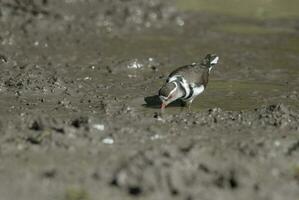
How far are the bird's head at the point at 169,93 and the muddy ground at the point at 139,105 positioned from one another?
0.19m

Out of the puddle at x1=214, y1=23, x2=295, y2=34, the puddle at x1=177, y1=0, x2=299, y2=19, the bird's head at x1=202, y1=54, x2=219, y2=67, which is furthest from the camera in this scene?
the puddle at x1=177, y1=0, x2=299, y2=19

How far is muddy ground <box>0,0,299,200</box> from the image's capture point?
829cm

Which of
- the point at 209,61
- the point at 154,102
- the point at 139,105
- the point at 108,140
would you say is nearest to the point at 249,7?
the point at 209,61

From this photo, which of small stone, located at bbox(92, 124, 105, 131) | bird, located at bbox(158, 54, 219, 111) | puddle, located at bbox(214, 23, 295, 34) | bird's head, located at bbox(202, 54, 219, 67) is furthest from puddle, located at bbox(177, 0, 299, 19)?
small stone, located at bbox(92, 124, 105, 131)

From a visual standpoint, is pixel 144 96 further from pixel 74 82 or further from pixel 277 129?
pixel 277 129

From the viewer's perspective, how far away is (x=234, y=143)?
9.84 m

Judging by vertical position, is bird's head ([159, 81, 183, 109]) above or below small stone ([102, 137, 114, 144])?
above

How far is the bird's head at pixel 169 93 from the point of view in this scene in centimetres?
1220

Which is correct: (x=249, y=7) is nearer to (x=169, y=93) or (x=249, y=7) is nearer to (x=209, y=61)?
(x=209, y=61)

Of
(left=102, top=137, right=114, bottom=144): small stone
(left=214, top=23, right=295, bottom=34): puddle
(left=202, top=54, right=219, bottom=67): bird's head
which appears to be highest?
(left=214, top=23, right=295, bottom=34): puddle

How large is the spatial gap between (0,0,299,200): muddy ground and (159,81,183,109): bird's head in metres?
0.19

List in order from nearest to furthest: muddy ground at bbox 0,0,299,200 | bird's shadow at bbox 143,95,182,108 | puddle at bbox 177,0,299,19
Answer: muddy ground at bbox 0,0,299,200 < bird's shadow at bbox 143,95,182,108 < puddle at bbox 177,0,299,19

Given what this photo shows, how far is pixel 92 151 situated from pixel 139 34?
9.39 metres

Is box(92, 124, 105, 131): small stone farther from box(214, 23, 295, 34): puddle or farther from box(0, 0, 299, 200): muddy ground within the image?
box(214, 23, 295, 34): puddle
